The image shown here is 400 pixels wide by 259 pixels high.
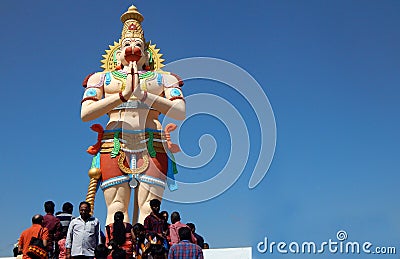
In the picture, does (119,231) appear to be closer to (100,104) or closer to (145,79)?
(100,104)

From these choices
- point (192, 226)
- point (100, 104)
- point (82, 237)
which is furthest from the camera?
point (100, 104)

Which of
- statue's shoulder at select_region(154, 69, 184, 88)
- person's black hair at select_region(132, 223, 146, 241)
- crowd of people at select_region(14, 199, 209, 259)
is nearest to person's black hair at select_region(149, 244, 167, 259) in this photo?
crowd of people at select_region(14, 199, 209, 259)

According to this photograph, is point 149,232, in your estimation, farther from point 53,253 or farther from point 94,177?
point 94,177

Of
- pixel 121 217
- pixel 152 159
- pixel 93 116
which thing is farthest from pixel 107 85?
pixel 121 217

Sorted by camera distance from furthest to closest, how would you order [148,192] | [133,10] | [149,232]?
1. [133,10]
2. [148,192]
3. [149,232]

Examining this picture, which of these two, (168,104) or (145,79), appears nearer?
(168,104)

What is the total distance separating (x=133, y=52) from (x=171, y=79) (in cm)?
84

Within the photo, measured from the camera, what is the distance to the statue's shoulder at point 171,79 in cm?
982

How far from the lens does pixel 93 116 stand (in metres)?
9.37

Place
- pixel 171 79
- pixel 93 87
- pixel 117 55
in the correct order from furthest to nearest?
pixel 117 55 → pixel 171 79 → pixel 93 87

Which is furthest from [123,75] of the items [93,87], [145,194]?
[145,194]

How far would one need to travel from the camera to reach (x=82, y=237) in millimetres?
6801

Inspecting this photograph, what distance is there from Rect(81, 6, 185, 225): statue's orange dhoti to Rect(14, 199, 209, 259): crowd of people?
5.05ft

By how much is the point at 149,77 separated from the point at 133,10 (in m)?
1.54
